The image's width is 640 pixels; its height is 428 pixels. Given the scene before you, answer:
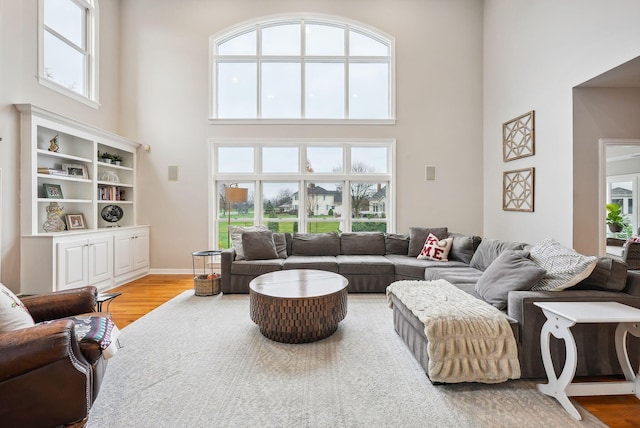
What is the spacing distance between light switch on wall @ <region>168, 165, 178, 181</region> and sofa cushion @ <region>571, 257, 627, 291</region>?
18.7 ft

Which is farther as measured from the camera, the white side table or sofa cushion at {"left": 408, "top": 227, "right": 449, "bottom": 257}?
sofa cushion at {"left": 408, "top": 227, "right": 449, "bottom": 257}

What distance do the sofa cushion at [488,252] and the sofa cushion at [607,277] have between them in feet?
3.17

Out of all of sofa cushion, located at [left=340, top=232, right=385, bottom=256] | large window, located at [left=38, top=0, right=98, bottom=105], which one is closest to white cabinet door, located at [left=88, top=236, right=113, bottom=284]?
large window, located at [left=38, top=0, right=98, bottom=105]

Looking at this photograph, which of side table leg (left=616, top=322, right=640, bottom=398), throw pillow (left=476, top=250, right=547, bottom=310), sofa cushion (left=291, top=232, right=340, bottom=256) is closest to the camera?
side table leg (left=616, top=322, right=640, bottom=398)

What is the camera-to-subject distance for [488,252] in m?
3.54

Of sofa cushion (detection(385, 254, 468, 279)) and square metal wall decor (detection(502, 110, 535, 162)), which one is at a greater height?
square metal wall decor (detection(502, 110, 535, 162))

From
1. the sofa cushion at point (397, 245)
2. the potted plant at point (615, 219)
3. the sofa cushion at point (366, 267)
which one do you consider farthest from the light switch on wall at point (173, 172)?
the potted plant at point (615, 219)

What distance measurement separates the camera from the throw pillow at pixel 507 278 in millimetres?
2223

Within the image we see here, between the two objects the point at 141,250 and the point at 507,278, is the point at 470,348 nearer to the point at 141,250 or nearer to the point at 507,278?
the point at 507,278

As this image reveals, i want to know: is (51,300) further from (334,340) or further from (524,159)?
(524,159)

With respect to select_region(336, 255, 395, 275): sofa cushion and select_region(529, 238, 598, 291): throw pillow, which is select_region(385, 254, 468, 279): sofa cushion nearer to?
select_region(336, 255, 395, 275): sofa cushion

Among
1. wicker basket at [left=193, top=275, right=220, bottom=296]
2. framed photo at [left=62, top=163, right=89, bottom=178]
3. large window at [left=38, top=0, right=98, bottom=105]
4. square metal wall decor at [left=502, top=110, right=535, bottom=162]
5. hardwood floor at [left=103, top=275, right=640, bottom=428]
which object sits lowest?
hardwood floor at [left=103, top=275, right=640, bottom=428]

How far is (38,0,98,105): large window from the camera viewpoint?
408 centimetres

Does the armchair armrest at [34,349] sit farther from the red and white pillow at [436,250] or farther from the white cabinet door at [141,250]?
the red and white pillow at [436,250]
